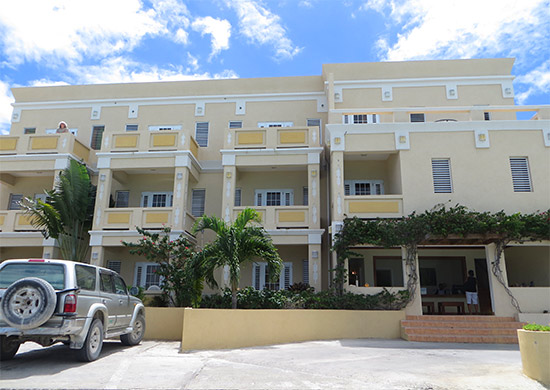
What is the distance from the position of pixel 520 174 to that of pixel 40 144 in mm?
19969

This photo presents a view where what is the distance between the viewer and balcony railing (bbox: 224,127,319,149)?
1838 centimetres

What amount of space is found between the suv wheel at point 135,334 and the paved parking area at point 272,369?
27cm

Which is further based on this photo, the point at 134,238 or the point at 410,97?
the point at 410,97

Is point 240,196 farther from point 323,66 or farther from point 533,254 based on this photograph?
point 533,254

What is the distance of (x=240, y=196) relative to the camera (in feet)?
65.9

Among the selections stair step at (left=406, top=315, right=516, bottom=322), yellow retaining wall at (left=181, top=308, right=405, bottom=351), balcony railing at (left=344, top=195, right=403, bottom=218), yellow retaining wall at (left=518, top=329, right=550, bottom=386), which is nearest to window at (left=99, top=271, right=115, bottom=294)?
yellow retaining wall at (left=181, top=308, right=405, bottom=351)

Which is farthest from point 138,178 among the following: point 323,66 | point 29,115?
point 323,66

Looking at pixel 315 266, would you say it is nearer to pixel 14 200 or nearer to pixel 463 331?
pixel 463 331

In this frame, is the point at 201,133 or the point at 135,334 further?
the point at 201,133

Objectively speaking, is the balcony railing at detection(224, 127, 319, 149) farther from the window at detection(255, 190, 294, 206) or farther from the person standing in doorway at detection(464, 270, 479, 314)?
the person standing in doorway at detection(464, 270, 479, 314)

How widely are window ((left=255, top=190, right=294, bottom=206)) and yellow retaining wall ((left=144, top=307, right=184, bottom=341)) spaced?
7520 millimetres

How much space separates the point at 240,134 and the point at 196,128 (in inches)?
145

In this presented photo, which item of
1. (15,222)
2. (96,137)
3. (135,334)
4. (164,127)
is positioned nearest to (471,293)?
(135,334)

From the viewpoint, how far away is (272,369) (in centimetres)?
796
